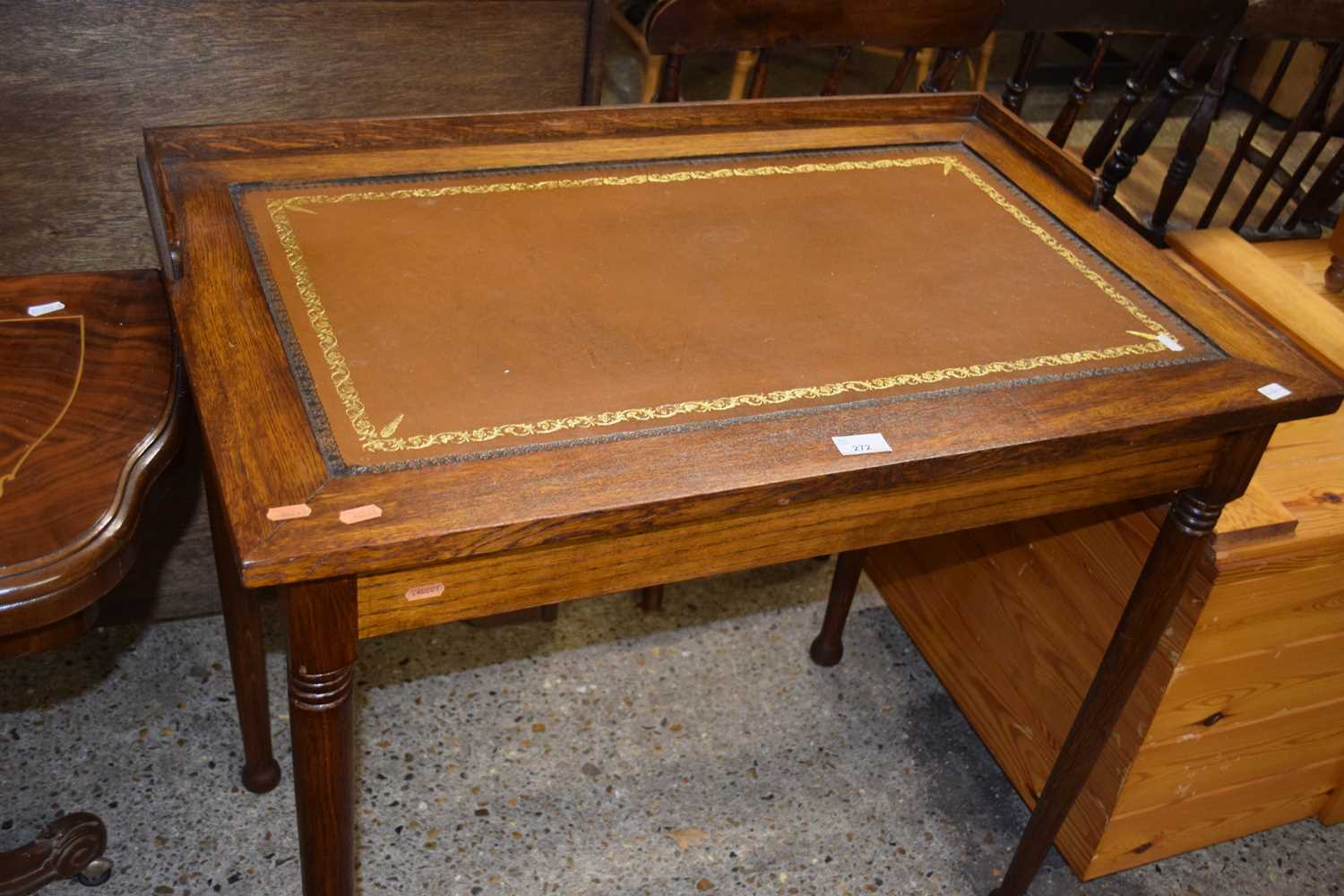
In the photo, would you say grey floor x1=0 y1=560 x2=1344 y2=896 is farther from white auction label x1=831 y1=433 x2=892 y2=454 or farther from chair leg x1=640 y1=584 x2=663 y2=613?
white auction label x1=831 y1=433 x2=892 y2=454

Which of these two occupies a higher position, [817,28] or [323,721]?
[817,28]

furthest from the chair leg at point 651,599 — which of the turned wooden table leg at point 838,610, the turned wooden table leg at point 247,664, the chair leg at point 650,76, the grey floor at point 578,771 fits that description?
the chair leg at point 650,76

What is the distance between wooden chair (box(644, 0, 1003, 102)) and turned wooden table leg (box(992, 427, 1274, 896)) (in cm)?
76

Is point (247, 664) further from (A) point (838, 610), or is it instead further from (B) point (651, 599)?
(A) point (838, 610)

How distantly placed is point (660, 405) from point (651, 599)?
1094 mm

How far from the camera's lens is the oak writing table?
3.44ft

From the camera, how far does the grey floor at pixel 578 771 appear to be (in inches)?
71.4

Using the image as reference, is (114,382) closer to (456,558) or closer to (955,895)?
(456,558)

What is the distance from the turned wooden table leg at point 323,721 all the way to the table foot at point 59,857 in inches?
22.4

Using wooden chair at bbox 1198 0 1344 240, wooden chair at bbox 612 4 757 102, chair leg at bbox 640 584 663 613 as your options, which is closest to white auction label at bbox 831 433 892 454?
chair leg at bbox 640 584 663 613

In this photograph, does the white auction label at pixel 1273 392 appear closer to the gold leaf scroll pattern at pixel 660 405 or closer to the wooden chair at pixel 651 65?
the gold leaf scroll pattern at pixel 660 405

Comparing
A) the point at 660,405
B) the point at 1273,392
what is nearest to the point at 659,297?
the point at 660,405

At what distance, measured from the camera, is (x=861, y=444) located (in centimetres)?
114

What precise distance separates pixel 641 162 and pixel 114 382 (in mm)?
617
